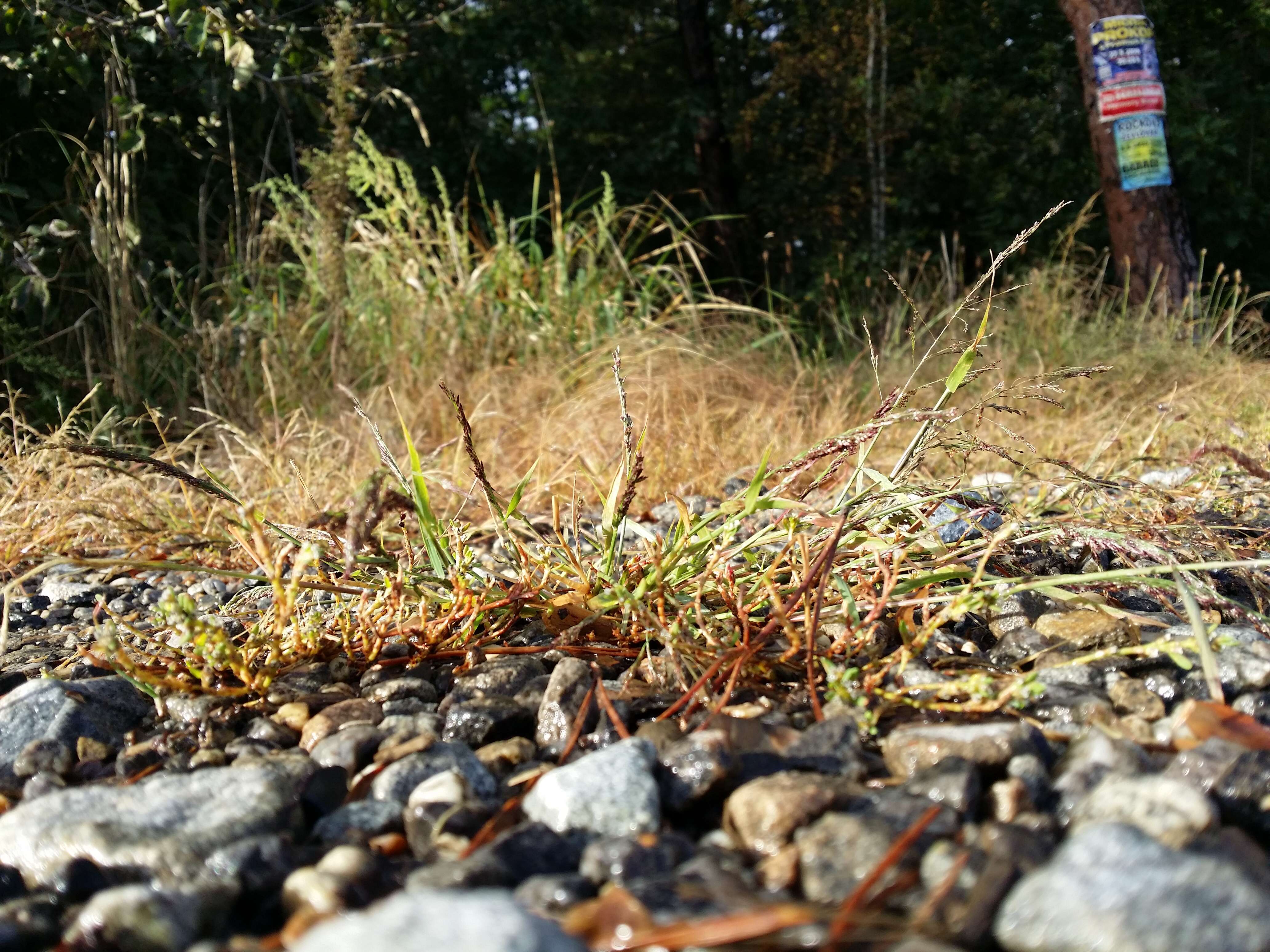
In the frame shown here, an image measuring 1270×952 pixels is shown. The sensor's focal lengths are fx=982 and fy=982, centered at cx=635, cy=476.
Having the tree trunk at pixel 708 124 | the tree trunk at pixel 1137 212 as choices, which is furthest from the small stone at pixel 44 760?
the tree trunk at pixel 708 124

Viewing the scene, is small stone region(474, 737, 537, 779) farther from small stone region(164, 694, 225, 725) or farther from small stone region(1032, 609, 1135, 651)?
small stone region(1032, 609, 1135, 651)

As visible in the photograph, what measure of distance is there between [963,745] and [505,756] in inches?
19.0

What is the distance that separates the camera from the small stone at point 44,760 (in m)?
1.12

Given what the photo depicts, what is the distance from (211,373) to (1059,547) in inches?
117

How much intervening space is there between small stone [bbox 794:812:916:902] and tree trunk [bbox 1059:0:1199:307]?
17.2 feet

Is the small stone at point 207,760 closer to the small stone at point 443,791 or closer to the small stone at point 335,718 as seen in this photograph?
the small stone at point 335,718

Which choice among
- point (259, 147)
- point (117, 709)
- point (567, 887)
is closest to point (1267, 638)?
point (567, 887)

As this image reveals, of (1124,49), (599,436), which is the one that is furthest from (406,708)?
(1124,49)

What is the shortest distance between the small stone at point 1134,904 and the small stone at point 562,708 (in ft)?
1.76

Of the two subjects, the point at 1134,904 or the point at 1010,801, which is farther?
the point at 1010,801

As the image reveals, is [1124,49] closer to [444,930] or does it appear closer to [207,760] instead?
[207,760]

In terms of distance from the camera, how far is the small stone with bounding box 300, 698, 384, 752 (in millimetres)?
1165

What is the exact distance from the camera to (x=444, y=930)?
628 millimetres

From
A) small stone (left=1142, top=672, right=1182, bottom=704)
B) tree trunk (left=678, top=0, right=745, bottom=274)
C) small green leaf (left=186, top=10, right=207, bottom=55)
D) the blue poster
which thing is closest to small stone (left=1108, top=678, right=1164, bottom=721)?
small stone (left=1142, top=672, right=1182, bottom=704)
